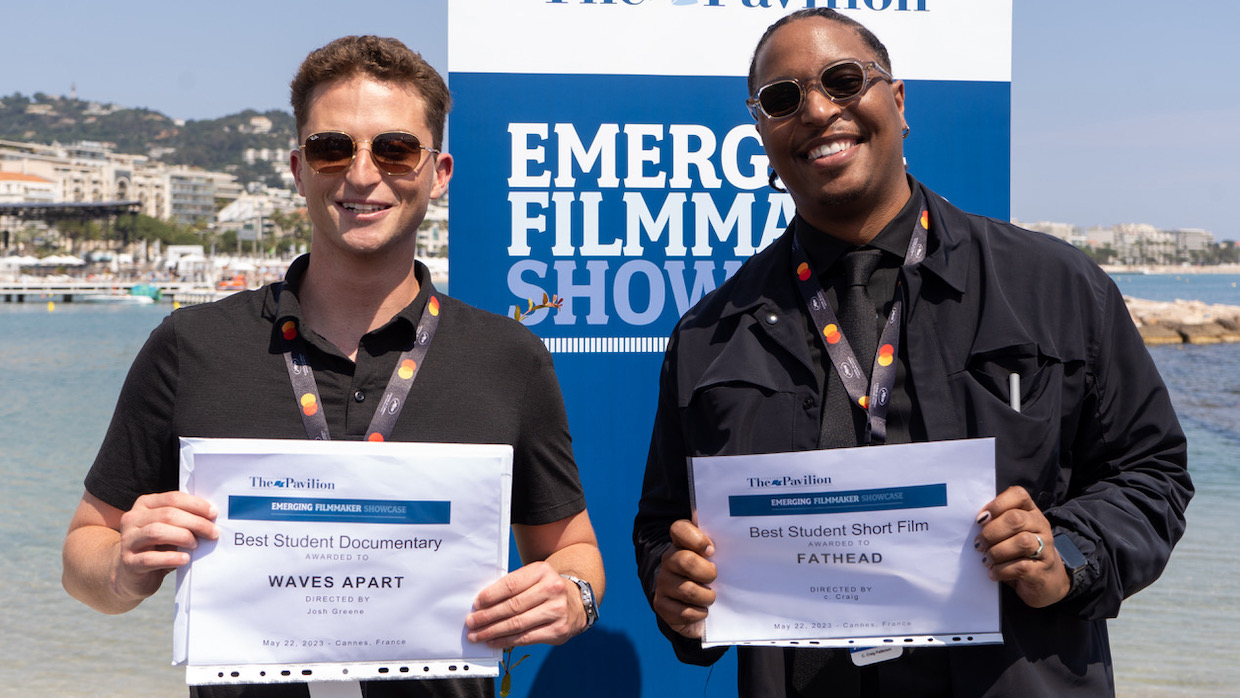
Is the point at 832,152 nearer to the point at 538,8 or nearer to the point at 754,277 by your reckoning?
the point at 754,277

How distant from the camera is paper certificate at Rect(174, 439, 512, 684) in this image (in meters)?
1.87

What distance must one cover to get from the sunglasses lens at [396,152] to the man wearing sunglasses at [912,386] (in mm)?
727

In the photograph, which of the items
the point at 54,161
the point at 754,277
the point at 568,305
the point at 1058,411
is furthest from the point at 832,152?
the point at 54,161

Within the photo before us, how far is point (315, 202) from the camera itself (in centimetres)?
214

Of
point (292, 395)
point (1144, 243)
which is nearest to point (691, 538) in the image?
point (292, 395)

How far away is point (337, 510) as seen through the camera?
191 cm

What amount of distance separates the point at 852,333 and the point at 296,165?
1.30m

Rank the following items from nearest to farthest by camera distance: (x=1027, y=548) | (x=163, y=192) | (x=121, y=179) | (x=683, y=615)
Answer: (x=1027, y=548), (x=683, y=615), (x=121, y=179), (x=163, y=192)

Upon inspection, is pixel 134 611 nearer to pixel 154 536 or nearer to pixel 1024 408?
pixel 154 536

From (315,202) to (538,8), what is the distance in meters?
1.63

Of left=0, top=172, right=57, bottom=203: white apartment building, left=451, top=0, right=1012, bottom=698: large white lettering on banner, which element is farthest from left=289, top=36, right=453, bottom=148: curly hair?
left=0, top=172, right=57, bottom=203: white apartment building

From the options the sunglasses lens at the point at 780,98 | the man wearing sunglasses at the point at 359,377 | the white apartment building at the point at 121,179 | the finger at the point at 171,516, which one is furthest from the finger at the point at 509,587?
the white apartment building at the point at 121,179

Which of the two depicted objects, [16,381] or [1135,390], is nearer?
[1135,390]

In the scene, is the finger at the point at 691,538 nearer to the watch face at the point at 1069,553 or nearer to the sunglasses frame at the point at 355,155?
the watch face at the point at 1069,553
